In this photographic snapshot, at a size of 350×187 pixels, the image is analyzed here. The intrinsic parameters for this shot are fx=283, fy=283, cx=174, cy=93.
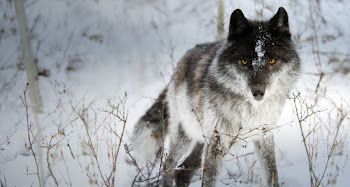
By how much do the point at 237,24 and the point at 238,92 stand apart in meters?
0.61

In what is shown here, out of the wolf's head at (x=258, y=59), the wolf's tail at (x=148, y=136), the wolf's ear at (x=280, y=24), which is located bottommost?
the wolf's tail at (x=148, y=136)

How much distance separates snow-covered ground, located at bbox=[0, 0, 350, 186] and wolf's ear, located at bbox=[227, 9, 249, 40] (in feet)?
3.20

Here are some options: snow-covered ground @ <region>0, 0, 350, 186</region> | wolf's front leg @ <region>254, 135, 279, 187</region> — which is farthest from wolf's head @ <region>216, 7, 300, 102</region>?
snow-covered ground @ <region>0, 0, 350, 186</region>

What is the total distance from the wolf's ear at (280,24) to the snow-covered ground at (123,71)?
2.28 ft

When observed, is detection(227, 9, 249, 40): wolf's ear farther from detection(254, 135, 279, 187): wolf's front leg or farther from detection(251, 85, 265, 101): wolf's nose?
detection(254, 135, 279, 187): wolf's front leg

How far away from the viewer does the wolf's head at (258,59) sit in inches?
91.0

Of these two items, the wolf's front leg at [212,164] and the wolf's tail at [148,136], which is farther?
the wolf's tail at [148,136]

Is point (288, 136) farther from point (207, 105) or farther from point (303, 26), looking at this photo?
point (303, 26)

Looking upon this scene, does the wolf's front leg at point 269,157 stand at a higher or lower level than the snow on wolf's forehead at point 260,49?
lower

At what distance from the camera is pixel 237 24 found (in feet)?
8.25

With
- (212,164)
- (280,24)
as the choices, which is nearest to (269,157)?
(212,164)

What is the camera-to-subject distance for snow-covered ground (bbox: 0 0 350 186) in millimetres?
3381

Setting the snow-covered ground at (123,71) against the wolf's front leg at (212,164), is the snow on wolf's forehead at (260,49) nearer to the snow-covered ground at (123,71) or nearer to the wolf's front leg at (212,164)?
the wolf's front leg at (212,164)

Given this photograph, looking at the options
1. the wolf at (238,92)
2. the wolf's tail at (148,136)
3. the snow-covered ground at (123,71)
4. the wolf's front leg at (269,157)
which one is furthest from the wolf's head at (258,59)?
the wolf's tail at (148,136)
